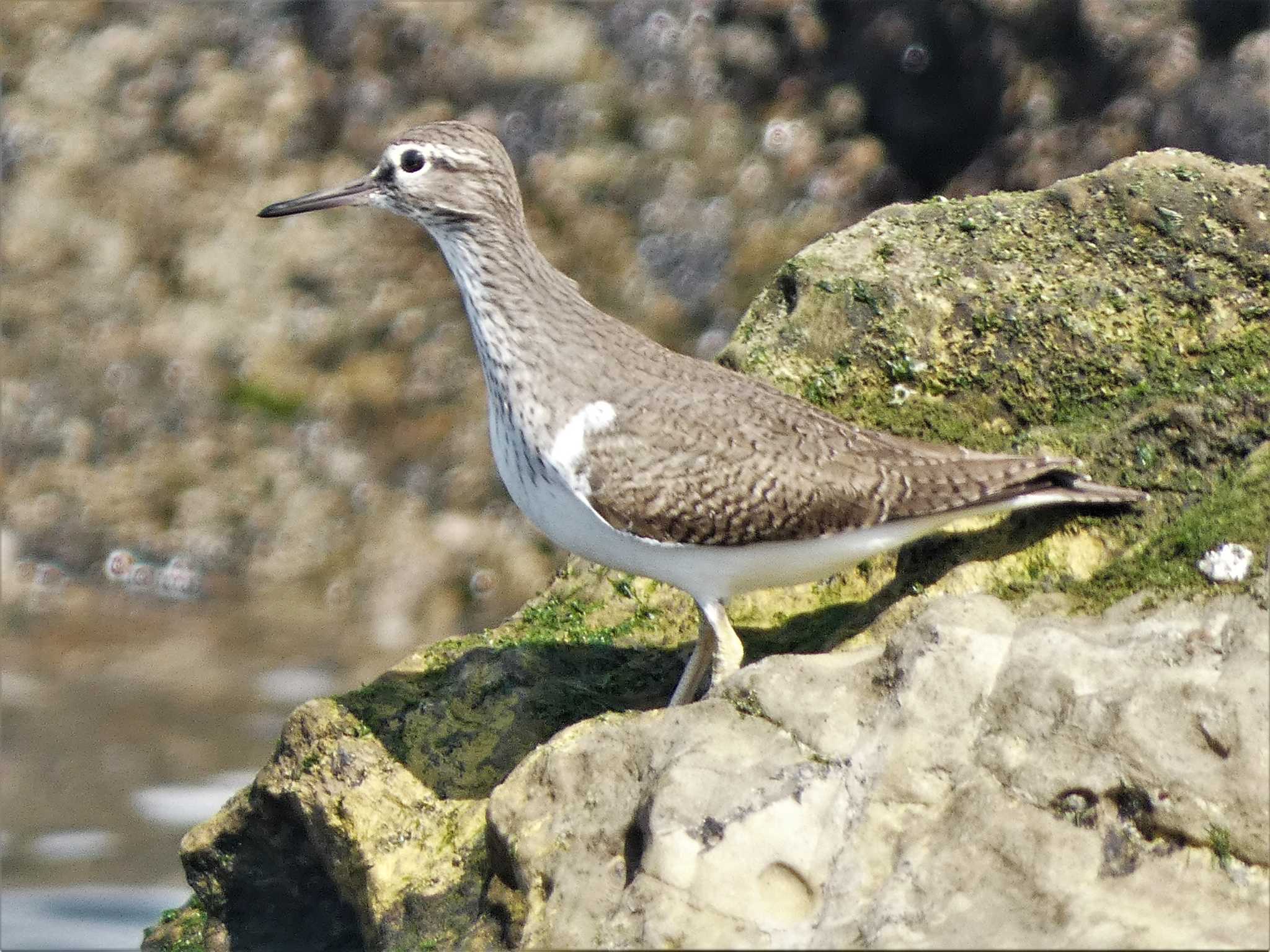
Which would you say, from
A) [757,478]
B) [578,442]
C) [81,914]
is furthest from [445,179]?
[81,914]

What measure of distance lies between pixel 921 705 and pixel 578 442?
89.7 inches

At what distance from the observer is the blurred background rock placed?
14.2 meters

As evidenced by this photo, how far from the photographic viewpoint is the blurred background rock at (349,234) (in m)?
14.2

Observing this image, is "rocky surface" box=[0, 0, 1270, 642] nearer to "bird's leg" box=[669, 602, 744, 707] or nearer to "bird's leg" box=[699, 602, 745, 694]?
"bird's leg" box=[669, 602, 744, 707]

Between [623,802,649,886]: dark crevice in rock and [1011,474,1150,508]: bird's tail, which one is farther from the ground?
[1011,474,1150,508]: bird's tail

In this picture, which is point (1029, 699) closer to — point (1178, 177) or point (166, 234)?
point (1178, 177)

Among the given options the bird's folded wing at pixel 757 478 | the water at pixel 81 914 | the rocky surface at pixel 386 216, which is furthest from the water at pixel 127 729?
the bird's folded wing at pixel 757 478

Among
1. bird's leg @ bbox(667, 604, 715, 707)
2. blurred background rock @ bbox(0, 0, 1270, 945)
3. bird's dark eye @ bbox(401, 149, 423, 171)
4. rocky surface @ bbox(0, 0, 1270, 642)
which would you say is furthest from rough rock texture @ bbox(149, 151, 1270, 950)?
rocky surface @ bbox(0, 0, 1270, 642)

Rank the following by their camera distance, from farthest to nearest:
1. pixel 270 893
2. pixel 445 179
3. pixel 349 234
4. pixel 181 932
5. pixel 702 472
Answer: pixel 349 234, pixel 181 932, pixel 270 893, pixel 445 179, pixel 702 472

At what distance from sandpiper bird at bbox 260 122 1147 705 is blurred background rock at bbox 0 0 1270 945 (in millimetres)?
6138

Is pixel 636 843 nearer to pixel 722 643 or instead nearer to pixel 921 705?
pixel 921 705

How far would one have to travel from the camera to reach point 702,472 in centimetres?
750

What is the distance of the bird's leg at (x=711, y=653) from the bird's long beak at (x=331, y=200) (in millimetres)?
2902

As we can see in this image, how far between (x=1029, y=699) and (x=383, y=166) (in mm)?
4537
